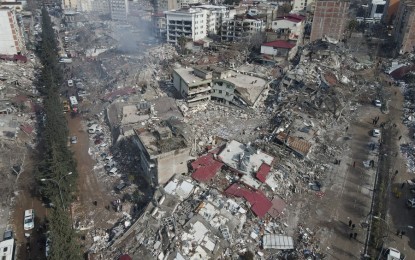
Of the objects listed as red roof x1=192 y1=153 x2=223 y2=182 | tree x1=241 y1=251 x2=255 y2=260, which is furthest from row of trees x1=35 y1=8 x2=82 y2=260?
tree x1=241 y1=251 x2=255 y2=260

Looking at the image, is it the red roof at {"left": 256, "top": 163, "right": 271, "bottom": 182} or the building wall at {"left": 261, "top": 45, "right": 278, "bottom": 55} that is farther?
the building wall at {"left": 261, "top": 45, "right": 278, "bottom": 55}

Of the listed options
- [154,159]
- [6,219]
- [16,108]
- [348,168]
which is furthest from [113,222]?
[16,108]

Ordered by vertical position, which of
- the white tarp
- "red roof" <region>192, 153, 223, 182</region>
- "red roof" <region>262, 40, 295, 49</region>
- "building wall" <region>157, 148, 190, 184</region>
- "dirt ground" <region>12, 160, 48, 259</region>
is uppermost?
"red roof" <region>262, 40, 295, 49</region>

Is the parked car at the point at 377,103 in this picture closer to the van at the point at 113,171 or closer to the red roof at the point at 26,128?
the van at the point at 113,171

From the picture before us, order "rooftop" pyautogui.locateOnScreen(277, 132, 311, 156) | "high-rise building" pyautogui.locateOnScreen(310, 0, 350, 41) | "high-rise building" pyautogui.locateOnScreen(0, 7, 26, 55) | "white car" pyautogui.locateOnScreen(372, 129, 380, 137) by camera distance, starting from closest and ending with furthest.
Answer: "rooftop" pyautogui.locateOnScreen(277, 132, 311, 156)
"white car" pyautogui.locateOnScreen(372, 129, 380, 137)
"high-rise building" pyautogui.locateOnScreen(0, 7, 26, 55)
"high-rise building" pyautogui.locateOnScreen(310, 0, 350, 41)

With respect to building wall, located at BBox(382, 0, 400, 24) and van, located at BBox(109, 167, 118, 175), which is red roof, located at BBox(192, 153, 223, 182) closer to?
van, located at BBox(109, 167, 118, 175)

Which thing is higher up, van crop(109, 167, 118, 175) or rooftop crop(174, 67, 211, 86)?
rooftop crop(174, 67, 211, 86)

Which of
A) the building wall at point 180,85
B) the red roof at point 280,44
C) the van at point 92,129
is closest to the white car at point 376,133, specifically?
the building wall at point 180,85
